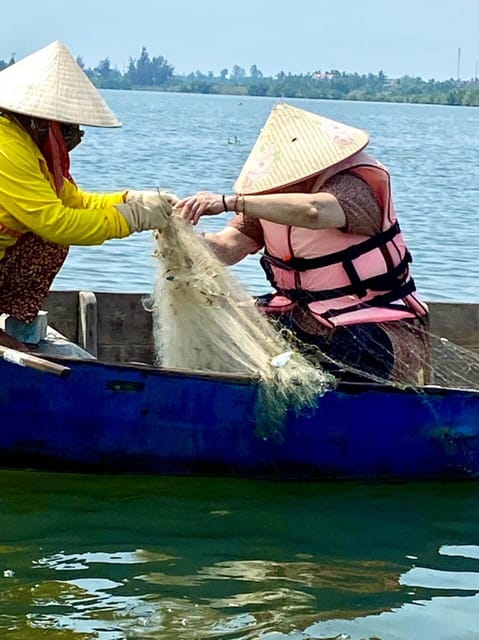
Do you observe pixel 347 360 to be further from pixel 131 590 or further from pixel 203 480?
pixel 131 590

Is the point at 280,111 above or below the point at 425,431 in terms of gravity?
above

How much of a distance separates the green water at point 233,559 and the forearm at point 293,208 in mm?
1191

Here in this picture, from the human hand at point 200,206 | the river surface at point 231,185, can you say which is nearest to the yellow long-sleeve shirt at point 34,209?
the human hand at point 200,206

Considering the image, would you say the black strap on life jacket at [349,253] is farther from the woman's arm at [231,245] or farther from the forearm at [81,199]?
the forearm at [81,199]

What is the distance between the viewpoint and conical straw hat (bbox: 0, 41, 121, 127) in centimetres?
555

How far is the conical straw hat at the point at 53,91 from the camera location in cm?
555

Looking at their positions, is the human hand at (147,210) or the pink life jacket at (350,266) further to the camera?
the pink life jacket at (350,266)

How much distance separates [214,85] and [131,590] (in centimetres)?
16993

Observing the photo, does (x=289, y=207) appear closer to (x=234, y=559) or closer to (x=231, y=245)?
(x=231, y=245)

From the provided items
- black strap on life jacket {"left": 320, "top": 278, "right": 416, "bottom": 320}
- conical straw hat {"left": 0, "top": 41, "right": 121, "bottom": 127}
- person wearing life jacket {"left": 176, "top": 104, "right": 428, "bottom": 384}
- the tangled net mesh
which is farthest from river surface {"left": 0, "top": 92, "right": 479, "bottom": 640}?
conical straw hat {"left": 0, "top": 41, "right": 121, "bottom": 127}

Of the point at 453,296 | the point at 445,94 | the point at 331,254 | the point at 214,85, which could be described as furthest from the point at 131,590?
the point at 214,85

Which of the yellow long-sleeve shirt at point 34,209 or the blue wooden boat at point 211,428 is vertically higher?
the yellow long-sleeve shirt at point 34,209

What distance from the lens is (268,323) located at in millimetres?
6062

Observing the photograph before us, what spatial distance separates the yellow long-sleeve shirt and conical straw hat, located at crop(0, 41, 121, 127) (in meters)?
0.11
